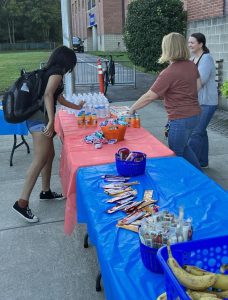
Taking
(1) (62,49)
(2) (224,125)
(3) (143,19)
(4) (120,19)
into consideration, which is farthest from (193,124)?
(4) (120,19)

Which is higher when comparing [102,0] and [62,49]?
[102,0]

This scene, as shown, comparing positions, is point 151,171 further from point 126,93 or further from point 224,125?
point 126,93

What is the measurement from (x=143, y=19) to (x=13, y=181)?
770cm

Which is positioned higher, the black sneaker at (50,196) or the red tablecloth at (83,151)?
the red tablecloth at (83,151)

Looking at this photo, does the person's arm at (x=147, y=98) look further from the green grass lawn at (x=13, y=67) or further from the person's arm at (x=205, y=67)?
the green grass lawn at (x=13, y=67)

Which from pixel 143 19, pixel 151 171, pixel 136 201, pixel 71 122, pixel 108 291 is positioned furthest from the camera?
pixel 143 19

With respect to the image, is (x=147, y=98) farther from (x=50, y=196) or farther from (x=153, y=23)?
(x=153, y=23)

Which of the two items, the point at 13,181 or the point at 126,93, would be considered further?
the point at 126,93

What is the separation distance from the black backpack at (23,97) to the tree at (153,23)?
814cm

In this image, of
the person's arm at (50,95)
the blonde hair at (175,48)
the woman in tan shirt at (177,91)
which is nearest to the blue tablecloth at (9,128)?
the person's arm at (50,95)

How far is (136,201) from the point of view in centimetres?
257

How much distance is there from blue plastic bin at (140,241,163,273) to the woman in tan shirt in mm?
2177

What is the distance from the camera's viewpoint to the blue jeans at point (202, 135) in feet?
16.9

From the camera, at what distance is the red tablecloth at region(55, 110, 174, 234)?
320cm
